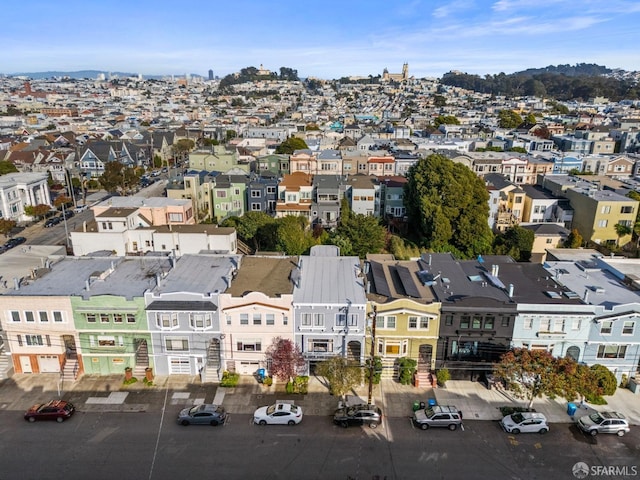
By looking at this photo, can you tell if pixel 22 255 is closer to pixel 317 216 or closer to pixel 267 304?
pixel 317 216

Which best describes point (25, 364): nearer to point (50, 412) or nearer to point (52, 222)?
point (50, 412)

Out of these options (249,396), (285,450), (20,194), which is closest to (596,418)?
(285,450)

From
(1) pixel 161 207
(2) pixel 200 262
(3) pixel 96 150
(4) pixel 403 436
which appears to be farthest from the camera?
(3) pixel 96 150

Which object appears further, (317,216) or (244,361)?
(317,216)

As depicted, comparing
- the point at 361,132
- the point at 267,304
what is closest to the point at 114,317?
the point at 267,304

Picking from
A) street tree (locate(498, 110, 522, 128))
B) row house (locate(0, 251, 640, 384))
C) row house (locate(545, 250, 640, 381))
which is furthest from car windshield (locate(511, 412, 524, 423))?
street tree (locate(498, 110, 522, 128))

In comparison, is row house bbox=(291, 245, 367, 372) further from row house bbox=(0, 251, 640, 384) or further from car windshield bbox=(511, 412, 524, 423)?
car windshield bbox=(511, 412, 524, 423)

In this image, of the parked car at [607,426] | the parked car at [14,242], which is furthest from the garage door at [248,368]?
the parked car at [14,242]
